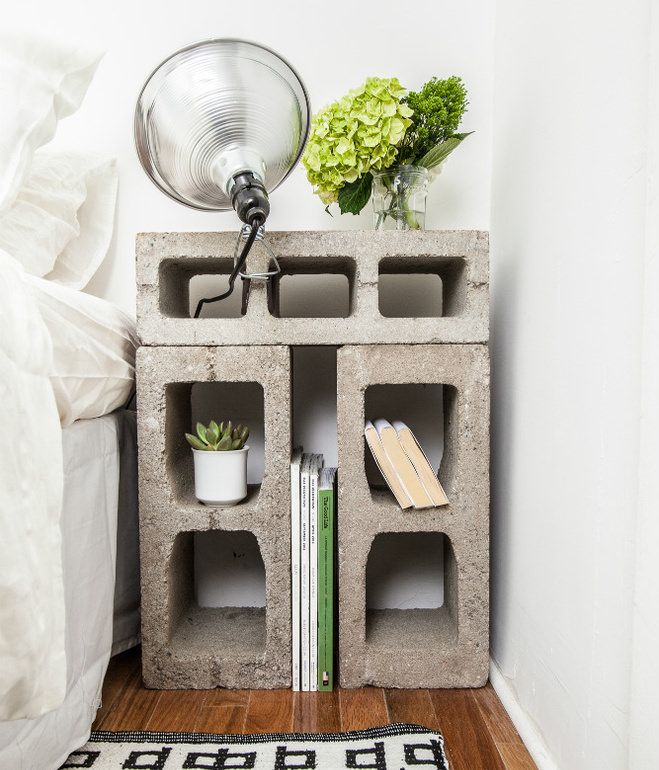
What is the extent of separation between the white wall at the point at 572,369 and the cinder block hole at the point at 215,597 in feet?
1.68

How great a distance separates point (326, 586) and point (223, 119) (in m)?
0.81

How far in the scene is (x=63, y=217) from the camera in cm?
114

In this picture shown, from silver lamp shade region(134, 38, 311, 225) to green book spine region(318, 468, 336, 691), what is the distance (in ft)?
1.71

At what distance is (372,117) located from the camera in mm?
1027

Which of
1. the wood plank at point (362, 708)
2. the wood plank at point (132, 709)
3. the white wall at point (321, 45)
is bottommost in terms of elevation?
the wood plank at point (132, 709)

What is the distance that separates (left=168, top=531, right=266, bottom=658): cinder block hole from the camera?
1.10 m

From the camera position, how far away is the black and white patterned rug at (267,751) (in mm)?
837

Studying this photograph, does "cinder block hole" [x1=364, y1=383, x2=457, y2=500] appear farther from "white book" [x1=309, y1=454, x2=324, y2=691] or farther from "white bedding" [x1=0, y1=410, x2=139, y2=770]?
"white bedding" [x1=0, y1=410, x2=139, y2=770]

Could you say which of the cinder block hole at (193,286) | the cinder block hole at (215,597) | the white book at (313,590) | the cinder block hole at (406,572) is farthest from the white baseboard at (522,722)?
the cinder block hole at (193,286)

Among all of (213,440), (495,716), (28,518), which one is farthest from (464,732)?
(28,518)

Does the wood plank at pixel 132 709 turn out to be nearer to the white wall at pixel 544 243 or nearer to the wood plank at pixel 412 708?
the wood plank at pixel 412 708

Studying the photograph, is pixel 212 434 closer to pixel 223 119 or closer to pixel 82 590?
pixel 82 590

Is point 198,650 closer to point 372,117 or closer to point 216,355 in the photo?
point 216,355

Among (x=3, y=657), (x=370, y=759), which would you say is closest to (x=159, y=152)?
(x=3, y=657)
